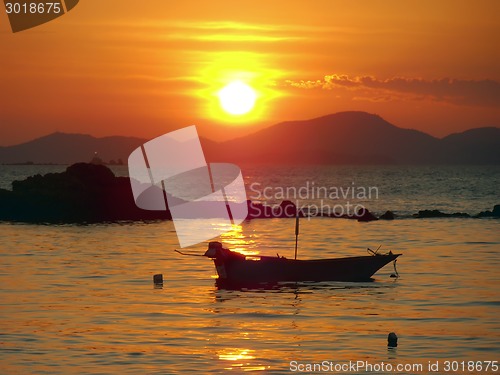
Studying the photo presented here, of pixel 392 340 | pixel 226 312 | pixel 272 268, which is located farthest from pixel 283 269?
pixel 392 340

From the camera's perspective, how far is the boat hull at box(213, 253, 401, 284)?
4356cm

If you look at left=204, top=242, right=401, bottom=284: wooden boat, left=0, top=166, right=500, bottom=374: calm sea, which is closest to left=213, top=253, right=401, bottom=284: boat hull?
left=204, top=242, right=401, bottom=284: wooden boat

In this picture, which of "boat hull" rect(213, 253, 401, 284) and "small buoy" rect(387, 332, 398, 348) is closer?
"small buoy" rect(387, 332, 398, 348)

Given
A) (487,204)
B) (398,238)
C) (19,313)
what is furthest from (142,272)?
(487,204)

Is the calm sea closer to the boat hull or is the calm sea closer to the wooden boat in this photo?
the boat hull

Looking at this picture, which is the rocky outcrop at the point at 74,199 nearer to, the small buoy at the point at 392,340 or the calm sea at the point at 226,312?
the calm sea at the point at 226,312

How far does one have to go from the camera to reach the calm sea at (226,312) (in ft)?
87.8

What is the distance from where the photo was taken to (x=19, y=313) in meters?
34.6

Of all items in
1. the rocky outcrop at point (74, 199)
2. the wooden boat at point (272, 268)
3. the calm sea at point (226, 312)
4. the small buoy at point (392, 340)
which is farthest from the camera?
the rocky outcrop at point (74, 199)

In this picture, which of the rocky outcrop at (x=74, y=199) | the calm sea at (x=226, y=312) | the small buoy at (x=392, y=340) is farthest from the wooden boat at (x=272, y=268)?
the rocky outcrop at (x=74, y=199)

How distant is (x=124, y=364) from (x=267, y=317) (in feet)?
31.8

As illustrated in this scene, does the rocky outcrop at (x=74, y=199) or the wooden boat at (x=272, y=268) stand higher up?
the rocky outcrop at (x=74, y=199)

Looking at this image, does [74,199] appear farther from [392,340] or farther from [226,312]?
[392,340]

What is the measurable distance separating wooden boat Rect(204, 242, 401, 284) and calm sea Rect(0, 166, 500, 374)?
91cm
